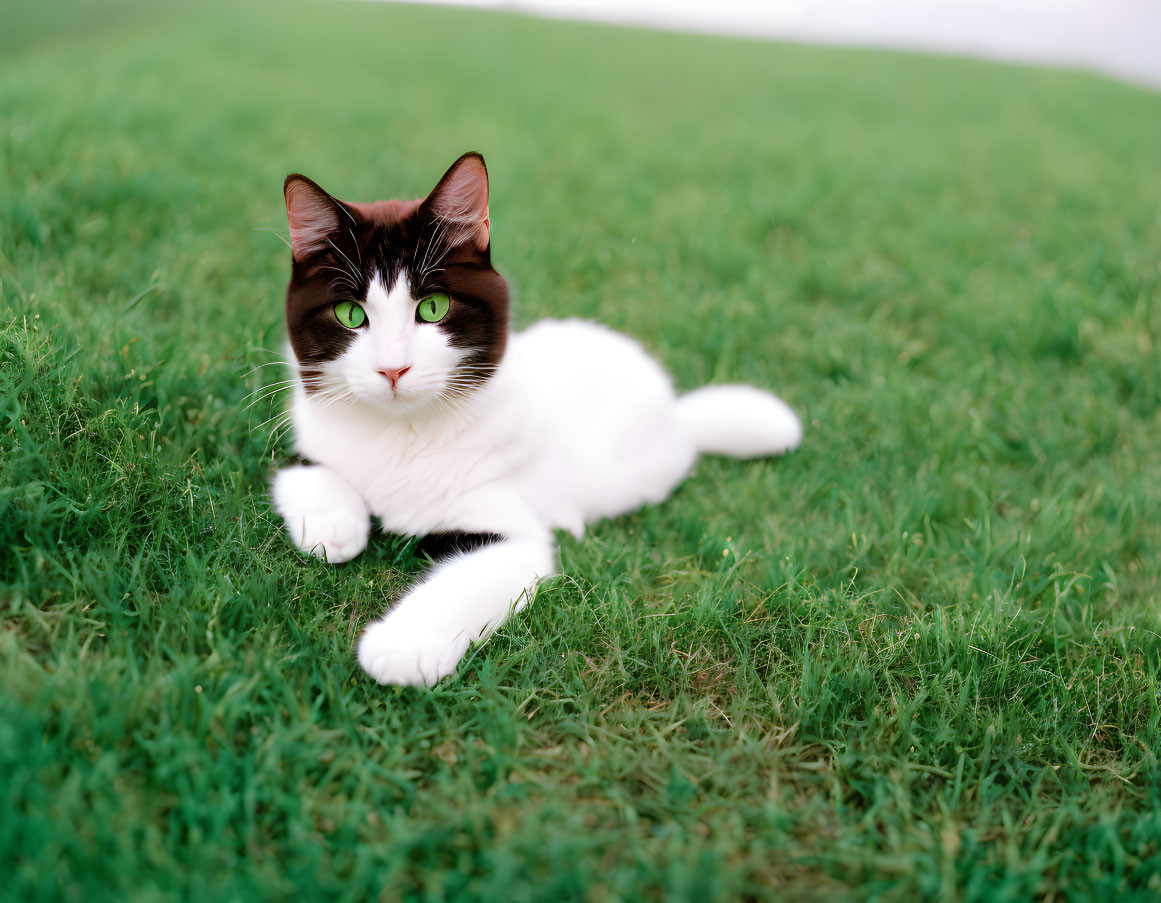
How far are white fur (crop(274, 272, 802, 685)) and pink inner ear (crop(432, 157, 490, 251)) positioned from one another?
239 millimetres

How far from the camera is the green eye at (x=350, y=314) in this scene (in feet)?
6.16

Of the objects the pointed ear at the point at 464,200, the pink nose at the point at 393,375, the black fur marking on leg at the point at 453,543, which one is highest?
the pointed ear at the point at 464,200

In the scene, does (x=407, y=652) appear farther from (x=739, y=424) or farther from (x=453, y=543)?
(x=739, y=424)

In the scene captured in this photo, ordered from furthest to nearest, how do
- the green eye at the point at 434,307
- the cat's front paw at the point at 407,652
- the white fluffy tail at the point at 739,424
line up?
the white fluffy tail at the point at 739,424 → the green eye at the point at 434,307 → the cat's front paw at the point at 407,652

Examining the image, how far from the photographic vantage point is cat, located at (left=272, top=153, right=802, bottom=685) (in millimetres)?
1820

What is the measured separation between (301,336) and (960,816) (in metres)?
1.90

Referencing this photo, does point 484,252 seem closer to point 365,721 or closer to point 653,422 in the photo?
point 653,422

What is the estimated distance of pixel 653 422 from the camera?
2637 millimetres

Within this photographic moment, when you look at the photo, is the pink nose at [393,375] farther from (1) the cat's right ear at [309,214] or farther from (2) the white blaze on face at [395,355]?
(1) the cat's right ear at [309,214]

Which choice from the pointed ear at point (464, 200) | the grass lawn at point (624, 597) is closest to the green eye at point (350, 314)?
the pointed ear at point (464, 200)

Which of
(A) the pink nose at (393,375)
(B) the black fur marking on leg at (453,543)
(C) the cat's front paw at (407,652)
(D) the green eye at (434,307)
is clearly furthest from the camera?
(B) the black fur marking on leg at (453,543)

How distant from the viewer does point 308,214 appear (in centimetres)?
186

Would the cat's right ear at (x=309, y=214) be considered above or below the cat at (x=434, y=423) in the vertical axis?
above

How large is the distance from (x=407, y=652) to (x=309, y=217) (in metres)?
1.08
